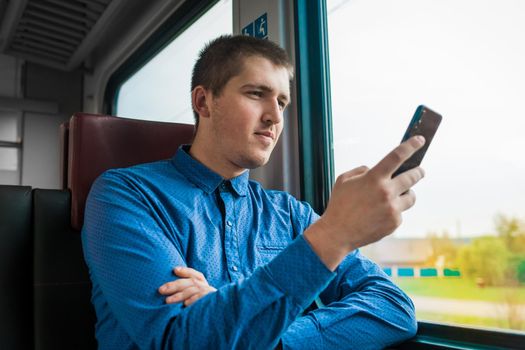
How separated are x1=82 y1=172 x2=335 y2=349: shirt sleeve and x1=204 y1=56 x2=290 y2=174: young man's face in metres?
0.39

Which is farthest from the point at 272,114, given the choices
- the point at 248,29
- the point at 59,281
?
the point at 248,29

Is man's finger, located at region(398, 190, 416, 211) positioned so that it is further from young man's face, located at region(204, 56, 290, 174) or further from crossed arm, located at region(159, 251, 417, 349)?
young man's face, located at region(204, 56, 290, 174)

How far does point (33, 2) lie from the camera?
10.5ft

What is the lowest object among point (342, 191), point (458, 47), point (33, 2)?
point (342, 191)

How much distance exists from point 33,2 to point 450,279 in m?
3.15

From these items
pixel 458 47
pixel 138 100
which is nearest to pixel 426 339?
pixel 458 47

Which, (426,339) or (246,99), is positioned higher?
(246,99)

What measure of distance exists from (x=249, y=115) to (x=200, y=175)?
8.4 inches

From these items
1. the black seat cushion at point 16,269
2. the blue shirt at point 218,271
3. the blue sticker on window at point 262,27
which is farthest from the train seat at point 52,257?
the blue sticker on window at point 262,27

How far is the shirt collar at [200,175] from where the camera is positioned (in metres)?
1.30

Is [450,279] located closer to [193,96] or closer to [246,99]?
[246,99]

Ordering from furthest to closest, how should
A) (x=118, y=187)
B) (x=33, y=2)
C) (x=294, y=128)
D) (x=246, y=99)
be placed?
(x=33, y=2) < (x=294, y=128) < (x=246, y=99) < (x=118, y=187)

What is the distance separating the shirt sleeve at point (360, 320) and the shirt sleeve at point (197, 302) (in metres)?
0.26

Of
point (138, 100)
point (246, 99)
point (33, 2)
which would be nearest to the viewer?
point (246, 99)
